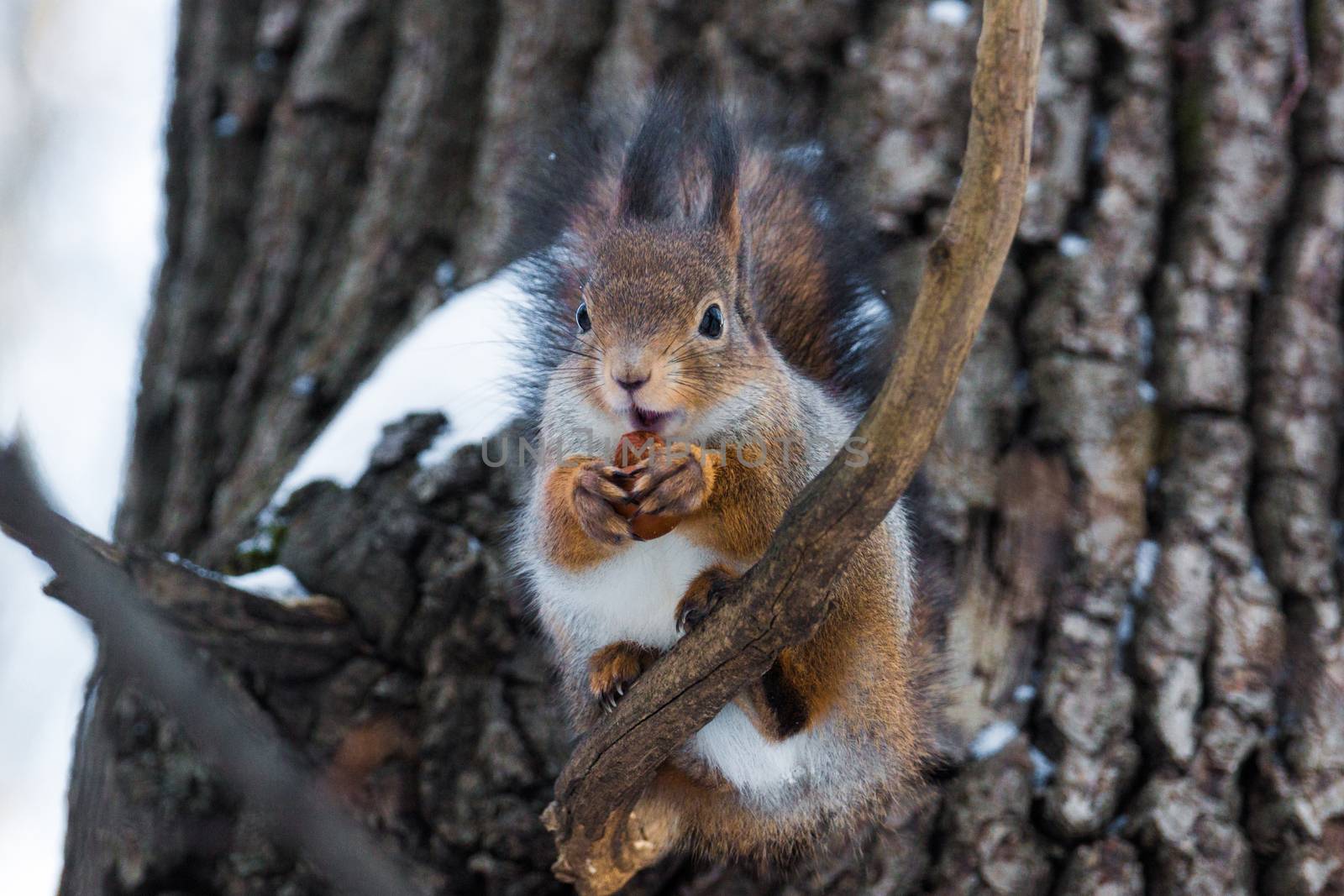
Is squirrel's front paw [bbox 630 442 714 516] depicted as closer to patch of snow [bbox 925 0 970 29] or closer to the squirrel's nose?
the squirrel's nose

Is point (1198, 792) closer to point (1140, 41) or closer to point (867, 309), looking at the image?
point (867, 309)

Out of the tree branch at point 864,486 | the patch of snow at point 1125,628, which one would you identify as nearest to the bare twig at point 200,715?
the tree branch at point 864,486

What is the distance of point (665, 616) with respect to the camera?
4.04ft

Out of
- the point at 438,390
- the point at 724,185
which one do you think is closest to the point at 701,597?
the point at 724,185

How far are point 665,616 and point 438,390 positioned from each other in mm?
629

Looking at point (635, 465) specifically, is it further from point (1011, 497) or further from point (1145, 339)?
point (1145, 339)

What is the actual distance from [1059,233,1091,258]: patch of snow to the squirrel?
0.43m

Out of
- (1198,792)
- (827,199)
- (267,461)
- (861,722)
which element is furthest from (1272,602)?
(267,461)

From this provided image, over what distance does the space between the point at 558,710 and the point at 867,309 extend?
2.23 feet

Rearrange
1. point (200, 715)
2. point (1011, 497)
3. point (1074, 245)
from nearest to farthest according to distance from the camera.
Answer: point (200, 715)
point (1011, 497)
point (1074, 245)

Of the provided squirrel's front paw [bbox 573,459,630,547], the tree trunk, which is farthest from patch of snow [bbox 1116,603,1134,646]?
squirrel's front paw [bbox 573,459,630,547]

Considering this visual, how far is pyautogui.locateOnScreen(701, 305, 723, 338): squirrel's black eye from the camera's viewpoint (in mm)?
1253

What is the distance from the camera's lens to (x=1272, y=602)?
59.5 inches

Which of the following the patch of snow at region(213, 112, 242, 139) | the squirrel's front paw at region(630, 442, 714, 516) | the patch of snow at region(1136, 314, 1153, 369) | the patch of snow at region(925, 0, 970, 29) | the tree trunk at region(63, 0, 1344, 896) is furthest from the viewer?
the patch of snow at region(213, 112, 242, 139)
